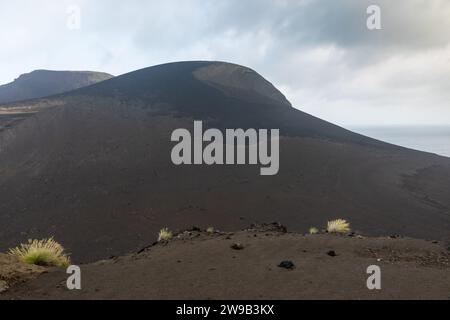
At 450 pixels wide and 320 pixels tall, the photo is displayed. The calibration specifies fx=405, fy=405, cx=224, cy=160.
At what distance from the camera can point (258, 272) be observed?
6004 millimetres

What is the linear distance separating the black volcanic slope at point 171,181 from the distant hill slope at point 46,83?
44.6 m

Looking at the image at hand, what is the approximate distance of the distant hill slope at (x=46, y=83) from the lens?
7788 centimetres

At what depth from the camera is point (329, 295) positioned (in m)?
5.00

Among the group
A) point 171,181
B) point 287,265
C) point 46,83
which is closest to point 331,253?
point 287,265

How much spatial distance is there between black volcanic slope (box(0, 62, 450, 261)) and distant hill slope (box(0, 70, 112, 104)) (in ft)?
146

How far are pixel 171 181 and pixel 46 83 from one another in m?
71.2

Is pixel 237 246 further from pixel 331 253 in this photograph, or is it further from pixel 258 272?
pixel 331 253

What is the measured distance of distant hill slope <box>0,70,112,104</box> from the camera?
255 feet

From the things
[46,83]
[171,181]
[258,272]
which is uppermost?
[46,83]

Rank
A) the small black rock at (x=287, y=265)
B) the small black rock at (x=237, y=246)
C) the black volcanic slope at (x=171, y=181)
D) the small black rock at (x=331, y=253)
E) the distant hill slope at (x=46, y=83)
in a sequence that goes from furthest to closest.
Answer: the distant hill slope at (x=46, y=83)
the black volcanic slope at (x=171, y=181)
the small black rock at (x=237, y=246)
the small black rock at (x=331, y=253)
the small black rock at (x=287, y=265)

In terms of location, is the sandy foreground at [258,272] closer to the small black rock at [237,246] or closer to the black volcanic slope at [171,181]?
the small black rock at [237,246]

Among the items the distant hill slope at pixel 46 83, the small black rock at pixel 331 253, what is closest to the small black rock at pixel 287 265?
the small black rock at pixel 331 253
